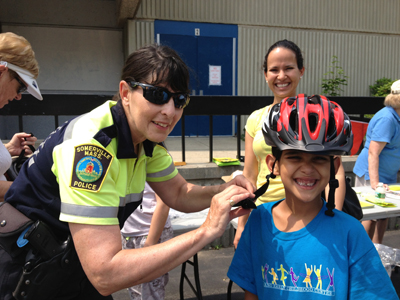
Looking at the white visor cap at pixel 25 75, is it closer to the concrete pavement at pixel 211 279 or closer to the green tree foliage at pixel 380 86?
the concrete pavement at pixel 211 279

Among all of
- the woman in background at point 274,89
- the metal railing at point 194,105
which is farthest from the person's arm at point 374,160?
the woman in background at point 274,89

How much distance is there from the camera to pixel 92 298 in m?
1.82

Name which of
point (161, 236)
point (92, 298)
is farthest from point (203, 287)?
point (92, 298)

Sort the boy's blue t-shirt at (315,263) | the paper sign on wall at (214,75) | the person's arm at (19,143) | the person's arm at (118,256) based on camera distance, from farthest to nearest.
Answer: the paper sign on wall at (214,75) → the person's arm at (19,143) → the boy's blue t-shirt at (315,263) → the person's arm at (118,256)

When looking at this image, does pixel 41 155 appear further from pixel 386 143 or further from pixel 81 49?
pixel 81 49

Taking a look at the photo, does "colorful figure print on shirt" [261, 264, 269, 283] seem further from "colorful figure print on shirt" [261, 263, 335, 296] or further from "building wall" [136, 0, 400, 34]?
"building wall" [136, 0, 400, 34]

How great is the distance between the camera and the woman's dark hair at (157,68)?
153 centimetres

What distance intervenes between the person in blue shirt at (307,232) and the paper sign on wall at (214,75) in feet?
32.4

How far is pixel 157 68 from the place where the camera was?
1535mm

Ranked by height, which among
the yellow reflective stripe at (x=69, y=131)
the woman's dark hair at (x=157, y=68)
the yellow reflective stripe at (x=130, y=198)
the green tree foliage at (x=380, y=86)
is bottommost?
the yellow reflective stripe at (x=130, y=198)

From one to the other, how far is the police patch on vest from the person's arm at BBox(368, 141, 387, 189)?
343cm

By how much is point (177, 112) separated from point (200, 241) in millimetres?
606

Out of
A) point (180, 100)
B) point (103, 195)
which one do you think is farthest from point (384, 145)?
point (103, 195)

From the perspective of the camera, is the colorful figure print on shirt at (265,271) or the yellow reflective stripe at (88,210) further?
the colorful figure print on shirt at (265,271)
